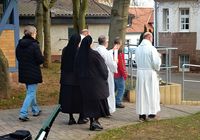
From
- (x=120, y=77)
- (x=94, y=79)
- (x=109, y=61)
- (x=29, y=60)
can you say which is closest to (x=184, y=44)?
(x=120, y=77)

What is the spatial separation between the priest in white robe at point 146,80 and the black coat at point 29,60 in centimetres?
196

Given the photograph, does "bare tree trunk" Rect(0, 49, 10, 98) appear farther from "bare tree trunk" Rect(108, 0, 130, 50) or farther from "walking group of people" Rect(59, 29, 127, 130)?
"walking group of people" Rect(59, 29, 127, 130)

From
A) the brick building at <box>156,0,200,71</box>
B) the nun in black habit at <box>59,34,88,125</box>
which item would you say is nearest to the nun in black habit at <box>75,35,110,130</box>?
the nun in black habit at <box>59,34,88,125</box>

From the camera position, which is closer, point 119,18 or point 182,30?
point 119,18

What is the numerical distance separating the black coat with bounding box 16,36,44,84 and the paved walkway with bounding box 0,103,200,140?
0.87 metres

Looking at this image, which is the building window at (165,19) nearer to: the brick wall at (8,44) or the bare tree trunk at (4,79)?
the brick wall at (8,44)

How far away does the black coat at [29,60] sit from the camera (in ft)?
31.7

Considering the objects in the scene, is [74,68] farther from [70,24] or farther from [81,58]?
[70,24]

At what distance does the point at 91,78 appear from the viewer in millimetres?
8766

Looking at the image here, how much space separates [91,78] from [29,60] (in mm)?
1564

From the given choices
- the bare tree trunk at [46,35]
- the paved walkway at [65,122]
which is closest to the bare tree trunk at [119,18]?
the paved walkway at [65,122]

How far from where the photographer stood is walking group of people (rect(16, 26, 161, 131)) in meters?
8.77

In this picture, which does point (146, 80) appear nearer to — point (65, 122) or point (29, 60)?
point (65, 122)

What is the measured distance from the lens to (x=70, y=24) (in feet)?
117
